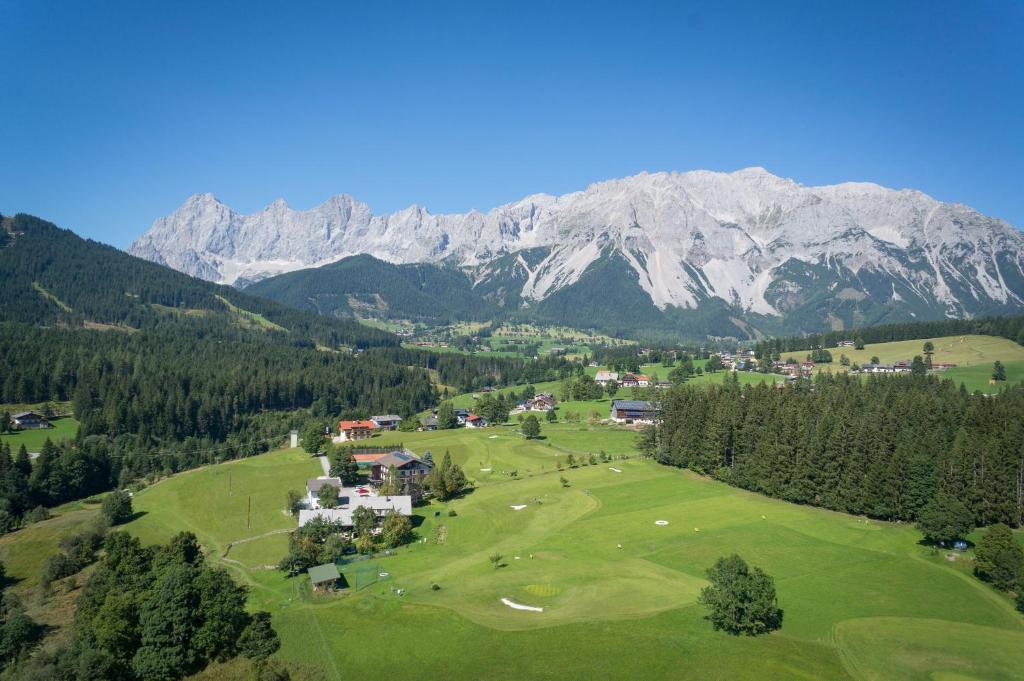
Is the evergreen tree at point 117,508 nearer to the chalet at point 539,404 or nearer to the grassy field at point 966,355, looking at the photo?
the chalet at point 539,404

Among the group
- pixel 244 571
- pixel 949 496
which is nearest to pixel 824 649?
pixel 949 496

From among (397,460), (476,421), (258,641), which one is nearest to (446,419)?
(476,421)

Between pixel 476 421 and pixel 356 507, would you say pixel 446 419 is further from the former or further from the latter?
pixel 356 507

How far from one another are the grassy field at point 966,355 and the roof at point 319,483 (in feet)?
385

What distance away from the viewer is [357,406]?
152875 mm

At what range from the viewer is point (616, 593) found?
49.5 meters

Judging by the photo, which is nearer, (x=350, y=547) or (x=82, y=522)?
(x=350, y=547)

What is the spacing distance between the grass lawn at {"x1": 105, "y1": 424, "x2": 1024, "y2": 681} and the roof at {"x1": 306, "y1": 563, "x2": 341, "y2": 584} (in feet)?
4.26

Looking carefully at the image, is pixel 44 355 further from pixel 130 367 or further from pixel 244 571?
pixel 244 571

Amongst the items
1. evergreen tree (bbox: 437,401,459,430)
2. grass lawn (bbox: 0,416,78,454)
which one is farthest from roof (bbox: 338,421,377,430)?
grass lawn (bbox: 0,416,78,454)

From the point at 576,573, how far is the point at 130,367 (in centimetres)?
13086

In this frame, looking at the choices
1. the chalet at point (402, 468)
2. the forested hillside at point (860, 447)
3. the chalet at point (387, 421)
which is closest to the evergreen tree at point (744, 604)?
the forested hillside at point (860, 447)

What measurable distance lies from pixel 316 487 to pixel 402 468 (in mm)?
11388

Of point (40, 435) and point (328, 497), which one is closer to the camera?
point (328, 497)
